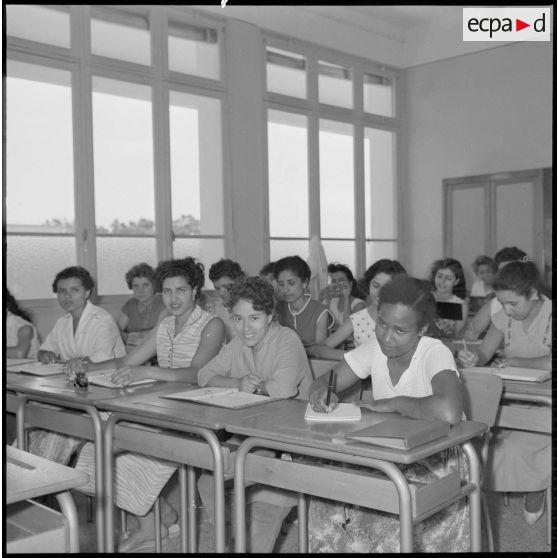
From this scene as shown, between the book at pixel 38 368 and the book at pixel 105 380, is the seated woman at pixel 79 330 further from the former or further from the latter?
the book at pixel 105 380

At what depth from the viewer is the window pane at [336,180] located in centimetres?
785

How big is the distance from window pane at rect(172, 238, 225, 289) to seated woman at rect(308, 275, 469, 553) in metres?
4.31

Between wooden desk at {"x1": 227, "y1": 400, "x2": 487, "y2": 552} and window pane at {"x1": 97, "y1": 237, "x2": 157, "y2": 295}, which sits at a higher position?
window pane at {"x1": 97, "y1": 237, "x2": 157, "y2": 295}

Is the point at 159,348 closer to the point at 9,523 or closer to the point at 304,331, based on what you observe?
the point at 304,331

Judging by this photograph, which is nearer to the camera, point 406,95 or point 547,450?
point 547,450

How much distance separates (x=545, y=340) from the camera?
3375mm

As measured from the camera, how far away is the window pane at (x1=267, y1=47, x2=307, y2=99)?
728 cm

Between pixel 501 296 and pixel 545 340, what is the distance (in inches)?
12.4

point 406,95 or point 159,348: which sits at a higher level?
point 406,95

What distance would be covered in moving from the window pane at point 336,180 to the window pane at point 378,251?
13.8 inches

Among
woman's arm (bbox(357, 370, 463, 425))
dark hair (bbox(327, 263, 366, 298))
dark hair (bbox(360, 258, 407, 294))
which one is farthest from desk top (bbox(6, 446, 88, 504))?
dark hair (bbox(327, 263, 366, 298))

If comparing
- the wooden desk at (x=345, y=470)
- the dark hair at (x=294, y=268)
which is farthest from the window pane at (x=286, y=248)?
the wooden desk at (x=345, y=470)

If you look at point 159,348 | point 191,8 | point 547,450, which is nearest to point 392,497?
point 547,450

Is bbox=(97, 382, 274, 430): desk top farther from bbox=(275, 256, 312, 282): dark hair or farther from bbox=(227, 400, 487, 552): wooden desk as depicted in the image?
bbox=(275, 256, 312, 282): dark hair
